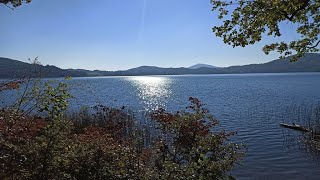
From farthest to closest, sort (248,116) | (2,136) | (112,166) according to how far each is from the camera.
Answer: (248,116)
(2,136)
(112,166)

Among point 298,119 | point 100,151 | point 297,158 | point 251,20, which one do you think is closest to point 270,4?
point 251,20

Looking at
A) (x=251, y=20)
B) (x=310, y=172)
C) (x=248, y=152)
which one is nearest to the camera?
(x=251, y=20)

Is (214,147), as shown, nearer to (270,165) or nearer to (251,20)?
(251,20)

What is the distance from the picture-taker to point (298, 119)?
3950cm

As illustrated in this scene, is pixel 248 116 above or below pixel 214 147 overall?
below

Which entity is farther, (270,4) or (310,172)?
(310,172)

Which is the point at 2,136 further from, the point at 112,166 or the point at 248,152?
the point at 248,152

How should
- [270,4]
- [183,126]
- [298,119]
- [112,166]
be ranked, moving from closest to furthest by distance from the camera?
1. [112,166]
2. [270,4]
3. [183,126]
4. [298,119]

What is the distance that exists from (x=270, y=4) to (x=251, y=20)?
87 cm

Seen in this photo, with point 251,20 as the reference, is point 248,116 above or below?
A: below

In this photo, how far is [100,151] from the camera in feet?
27.3

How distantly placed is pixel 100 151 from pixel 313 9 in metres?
8.86

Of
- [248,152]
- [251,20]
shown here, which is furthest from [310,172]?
[251,20]

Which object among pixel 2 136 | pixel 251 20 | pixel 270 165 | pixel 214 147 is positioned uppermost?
pixel 251 20
